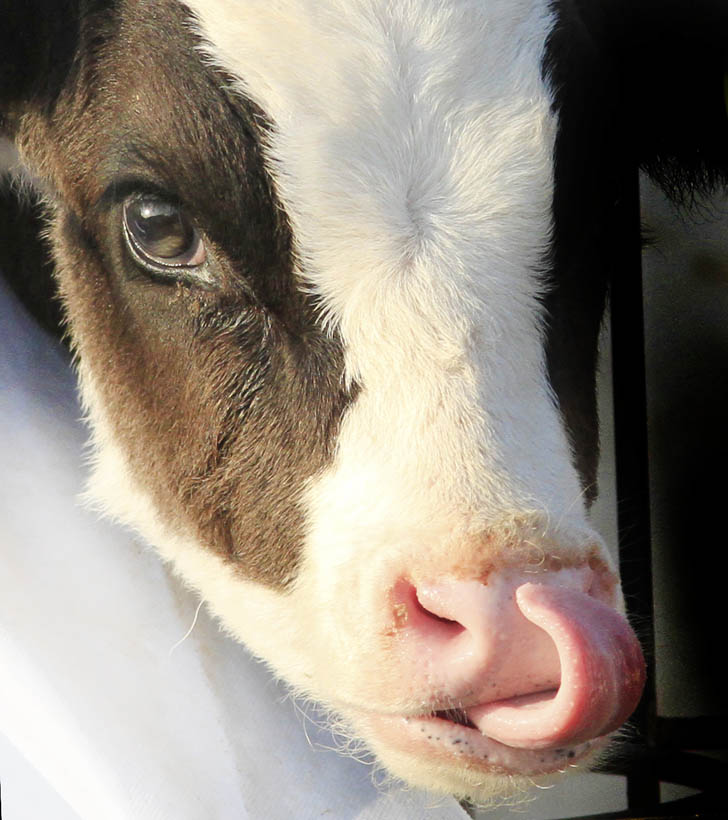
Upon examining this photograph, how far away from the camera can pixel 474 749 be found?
525 mm

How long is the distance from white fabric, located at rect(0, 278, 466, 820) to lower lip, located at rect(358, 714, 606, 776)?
0.17 meters

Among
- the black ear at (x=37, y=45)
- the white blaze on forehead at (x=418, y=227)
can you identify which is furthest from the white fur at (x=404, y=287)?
the black ear at (x=37, y=45)

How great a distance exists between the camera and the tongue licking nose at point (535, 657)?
48 centimetres

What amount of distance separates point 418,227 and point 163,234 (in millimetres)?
162

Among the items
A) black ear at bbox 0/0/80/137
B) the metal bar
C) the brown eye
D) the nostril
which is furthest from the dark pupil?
the metal bar

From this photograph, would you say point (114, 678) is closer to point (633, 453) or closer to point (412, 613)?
point (412, 613)

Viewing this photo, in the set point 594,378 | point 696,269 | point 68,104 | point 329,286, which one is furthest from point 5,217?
point 696,269

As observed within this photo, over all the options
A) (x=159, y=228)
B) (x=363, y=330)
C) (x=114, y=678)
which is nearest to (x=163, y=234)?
(x=159, y=228)

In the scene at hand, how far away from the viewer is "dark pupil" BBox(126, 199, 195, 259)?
2.08 ft

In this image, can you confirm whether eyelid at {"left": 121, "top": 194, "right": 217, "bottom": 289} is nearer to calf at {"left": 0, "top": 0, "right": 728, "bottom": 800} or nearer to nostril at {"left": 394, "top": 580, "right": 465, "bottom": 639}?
calf at {"left": 0, "top": 0, "right": 728, "bottom": 800}

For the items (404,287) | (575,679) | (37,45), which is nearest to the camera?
(575,679)

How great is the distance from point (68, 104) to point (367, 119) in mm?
223

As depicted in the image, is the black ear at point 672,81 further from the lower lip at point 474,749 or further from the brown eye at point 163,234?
the lower lip at point 474,749

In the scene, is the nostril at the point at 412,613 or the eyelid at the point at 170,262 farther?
the eyelid at the point at 170,262
